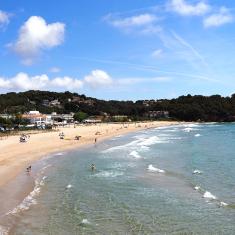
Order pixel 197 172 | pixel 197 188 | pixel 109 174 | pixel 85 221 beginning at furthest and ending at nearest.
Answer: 1. pixel 197 172
2. pixel 109 174
3. pixel 197 188
4. pixel 85 221

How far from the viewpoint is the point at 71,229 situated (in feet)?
60.1

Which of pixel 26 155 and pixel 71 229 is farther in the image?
pixel 26 155

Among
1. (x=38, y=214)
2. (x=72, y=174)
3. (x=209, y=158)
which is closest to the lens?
(x=38, y=214)

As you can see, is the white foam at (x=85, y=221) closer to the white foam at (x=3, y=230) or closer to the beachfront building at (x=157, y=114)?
the white foam at (x=3, y=230)

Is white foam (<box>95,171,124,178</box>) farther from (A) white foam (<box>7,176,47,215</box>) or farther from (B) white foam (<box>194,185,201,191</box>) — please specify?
(B) white foam (<box>194,185,201,191</box>)

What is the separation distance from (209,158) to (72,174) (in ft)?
56.3

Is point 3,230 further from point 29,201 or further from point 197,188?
point 197,188

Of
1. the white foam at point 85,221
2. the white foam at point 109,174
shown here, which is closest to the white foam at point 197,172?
the white foam at point 109,174

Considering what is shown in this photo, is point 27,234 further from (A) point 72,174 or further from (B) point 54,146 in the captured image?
(B) point 54,146

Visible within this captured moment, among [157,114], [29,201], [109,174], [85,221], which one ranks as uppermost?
[157,114]

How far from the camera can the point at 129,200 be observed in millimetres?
23953

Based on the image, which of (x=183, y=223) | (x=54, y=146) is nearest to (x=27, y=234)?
(x=183, y=223)

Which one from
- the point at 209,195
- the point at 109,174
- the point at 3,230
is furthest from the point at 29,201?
the point at 109,174

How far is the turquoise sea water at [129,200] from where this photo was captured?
18.8 m
